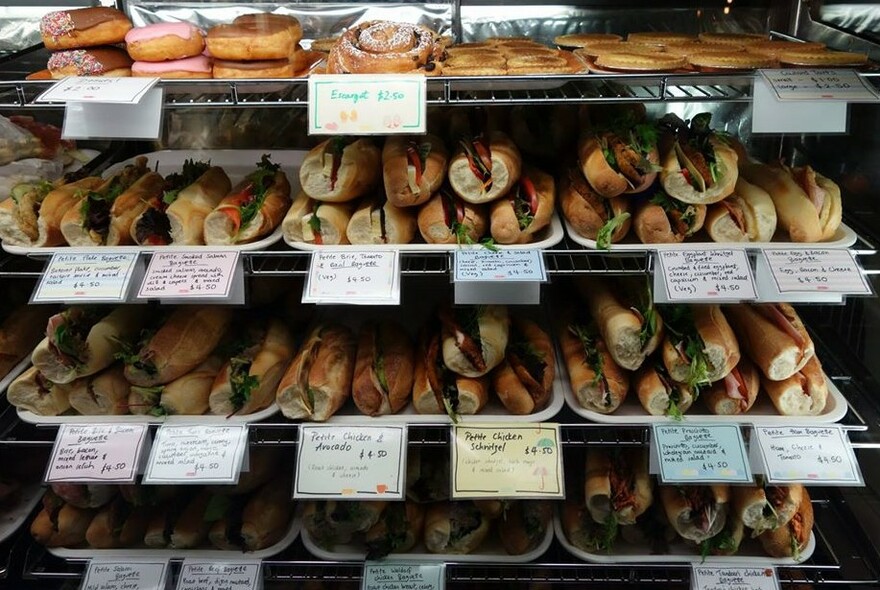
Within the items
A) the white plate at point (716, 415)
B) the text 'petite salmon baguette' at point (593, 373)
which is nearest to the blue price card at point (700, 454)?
the white plate at point (716, 415)

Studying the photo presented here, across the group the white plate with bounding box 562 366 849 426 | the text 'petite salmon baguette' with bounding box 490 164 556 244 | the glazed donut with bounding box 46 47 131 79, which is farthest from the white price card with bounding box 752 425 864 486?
the glazed donut with bounding box 46 47 131 79

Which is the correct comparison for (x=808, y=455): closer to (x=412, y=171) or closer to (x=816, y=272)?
(x=816, y=272)

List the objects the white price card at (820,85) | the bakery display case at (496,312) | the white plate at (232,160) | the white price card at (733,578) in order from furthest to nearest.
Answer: the white plate at (232,160) < the white price card at (733,578) < the bakery display case at (496,312) < the white price card at (820,85)

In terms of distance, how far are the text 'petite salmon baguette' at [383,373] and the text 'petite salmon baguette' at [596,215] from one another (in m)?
0.53

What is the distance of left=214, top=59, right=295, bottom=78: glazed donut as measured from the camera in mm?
1650

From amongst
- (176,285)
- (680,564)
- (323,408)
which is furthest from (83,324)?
(680,564)

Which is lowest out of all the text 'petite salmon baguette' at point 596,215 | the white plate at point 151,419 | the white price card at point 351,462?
the white price card at point 351,462

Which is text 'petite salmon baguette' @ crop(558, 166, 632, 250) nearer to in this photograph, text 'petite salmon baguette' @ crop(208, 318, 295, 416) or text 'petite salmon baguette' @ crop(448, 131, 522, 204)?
text 'petite salmon baguette' @ crop(448, 131, 522, 204)

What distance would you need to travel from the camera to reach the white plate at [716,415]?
173cm

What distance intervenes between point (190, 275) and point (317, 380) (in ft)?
1.24

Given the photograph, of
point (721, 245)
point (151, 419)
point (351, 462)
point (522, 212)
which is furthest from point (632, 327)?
point (151, 419)

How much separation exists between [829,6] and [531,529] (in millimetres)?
1603

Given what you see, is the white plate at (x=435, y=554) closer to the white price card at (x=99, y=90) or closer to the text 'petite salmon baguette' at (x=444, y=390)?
the text 'petite salmon baguette' at (x=444, y=390)

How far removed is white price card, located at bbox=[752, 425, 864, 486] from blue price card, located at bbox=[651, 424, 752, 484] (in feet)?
0.17
